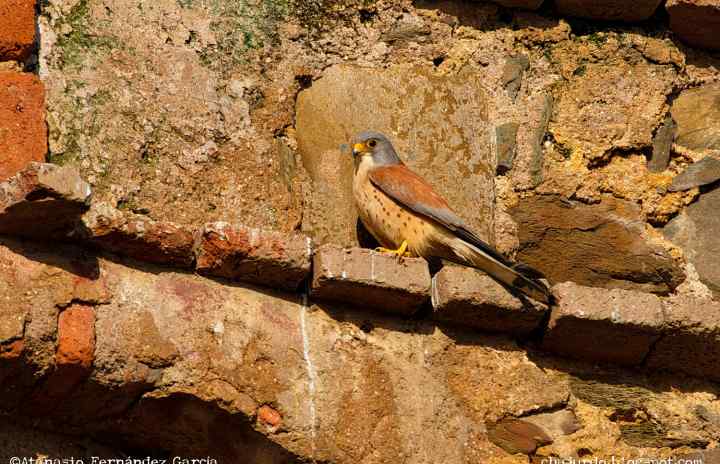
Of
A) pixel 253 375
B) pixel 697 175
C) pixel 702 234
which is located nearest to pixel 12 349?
pixel 253 375

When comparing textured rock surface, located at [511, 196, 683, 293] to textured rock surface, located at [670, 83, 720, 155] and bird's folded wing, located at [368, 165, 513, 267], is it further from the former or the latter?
textured rock surface, located at [670, 83, 720, 155]

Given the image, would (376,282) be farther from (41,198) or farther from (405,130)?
(41,198)

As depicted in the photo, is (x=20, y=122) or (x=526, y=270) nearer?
(x=20, y=122)

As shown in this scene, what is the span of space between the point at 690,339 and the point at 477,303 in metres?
0.84

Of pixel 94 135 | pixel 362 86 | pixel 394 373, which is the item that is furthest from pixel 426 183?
pixel 94 135

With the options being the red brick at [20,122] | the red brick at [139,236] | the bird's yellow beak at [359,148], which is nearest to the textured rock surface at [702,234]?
the bird's yellow beak at [359,148]

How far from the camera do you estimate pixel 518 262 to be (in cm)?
477

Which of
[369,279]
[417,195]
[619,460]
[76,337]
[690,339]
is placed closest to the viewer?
[76,337]

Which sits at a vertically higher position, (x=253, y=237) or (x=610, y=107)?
(x=610, y=107)

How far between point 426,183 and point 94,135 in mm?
1365

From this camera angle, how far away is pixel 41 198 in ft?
12.5

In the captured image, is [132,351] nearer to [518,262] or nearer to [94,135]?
[94,135]

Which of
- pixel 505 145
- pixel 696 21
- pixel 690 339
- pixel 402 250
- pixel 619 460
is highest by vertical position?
pixel 696 21

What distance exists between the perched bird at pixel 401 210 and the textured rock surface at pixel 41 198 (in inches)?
54.2
